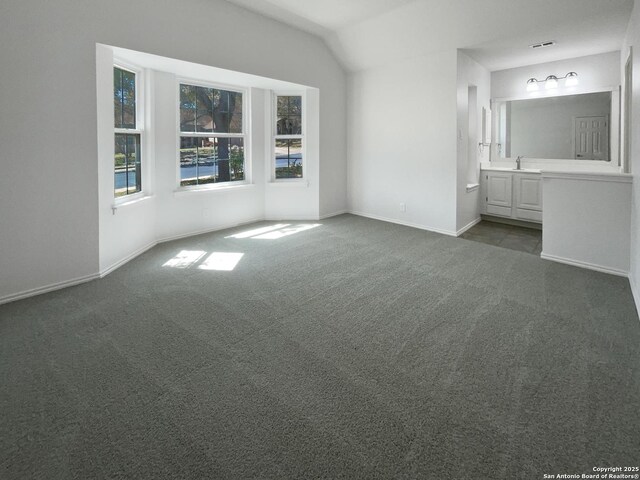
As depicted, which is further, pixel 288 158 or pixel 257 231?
pixel 288 158

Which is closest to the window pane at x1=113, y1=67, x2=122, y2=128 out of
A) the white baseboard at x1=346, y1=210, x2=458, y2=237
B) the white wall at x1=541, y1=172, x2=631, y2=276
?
the white baseboard at x1=346, y1=210, x2=458, y2=237

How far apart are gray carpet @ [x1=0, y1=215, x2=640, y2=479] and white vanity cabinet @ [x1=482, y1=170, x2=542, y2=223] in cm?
237

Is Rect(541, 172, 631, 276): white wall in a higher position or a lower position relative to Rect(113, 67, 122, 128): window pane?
lower

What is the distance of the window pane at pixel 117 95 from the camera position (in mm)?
4302

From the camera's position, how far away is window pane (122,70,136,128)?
14.7 feet

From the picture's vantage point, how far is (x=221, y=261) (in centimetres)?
→ 435

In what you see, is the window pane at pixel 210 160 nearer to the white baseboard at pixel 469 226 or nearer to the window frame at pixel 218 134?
the window frame at pixel 218 134

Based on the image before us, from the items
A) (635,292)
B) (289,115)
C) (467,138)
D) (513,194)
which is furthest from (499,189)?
(289,115)

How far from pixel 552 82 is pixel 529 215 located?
6.76 feet

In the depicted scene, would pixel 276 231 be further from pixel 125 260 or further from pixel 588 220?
pixel 588 220

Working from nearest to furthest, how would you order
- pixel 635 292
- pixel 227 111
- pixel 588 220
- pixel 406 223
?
pixel 635 292 → pixel 588 220 → pixel 227 111 → pixel 406 223

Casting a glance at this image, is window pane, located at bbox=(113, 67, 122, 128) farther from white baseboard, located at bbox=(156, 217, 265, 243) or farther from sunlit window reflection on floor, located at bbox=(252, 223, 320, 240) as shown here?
sunlit window reflection on floor, located at bbox=(252, 223, 320, 240)

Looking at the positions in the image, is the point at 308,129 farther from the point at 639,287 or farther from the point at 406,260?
the point at 639,287

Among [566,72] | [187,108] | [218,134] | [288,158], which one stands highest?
[566,72]
